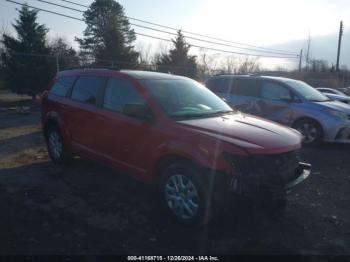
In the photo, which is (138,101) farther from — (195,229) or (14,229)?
(14,229)

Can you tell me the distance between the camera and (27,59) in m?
23.8

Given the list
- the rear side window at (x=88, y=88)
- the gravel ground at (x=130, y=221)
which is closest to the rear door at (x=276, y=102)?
the gravel ground at (x=130, y=221)

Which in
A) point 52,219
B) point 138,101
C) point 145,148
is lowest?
point 52,219

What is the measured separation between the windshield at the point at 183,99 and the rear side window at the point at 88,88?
3.33 feet

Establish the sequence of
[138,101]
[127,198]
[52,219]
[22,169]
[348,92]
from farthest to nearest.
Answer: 1. [348,92]
2. [22,169]
3. [127,198]
4. [138,101]
5. [52,219]

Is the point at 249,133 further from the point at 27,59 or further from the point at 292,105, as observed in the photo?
the point at 27,59

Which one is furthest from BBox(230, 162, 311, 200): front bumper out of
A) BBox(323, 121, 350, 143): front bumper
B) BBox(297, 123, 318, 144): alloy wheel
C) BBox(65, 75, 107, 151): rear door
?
BBox(297, 123, 318, 144): alloy wheel

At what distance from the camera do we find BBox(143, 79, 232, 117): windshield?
4.72 m

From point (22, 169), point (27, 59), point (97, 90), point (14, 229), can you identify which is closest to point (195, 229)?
point (14, 229)

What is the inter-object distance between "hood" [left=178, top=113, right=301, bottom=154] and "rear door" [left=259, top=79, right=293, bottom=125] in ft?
14.4

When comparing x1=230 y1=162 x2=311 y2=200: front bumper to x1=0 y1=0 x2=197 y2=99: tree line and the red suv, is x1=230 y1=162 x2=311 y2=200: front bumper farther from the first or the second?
x1=0 y1=0 x2=197 y2=99: tree line

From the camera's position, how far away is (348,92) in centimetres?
3172

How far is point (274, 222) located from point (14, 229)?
3.19 meters

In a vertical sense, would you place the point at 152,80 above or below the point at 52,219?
above
